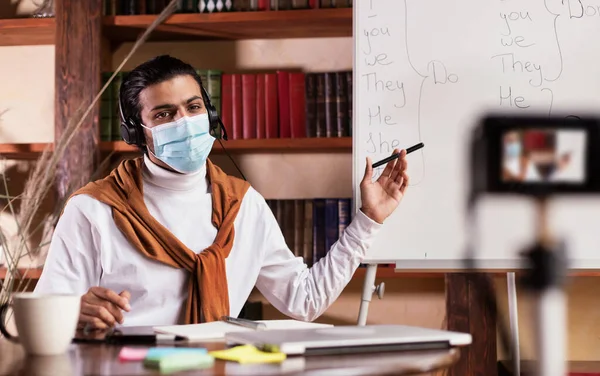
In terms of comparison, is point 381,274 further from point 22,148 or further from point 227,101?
point 22,148

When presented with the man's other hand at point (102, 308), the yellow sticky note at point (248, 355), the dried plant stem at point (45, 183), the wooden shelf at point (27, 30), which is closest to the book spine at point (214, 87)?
the dried plant stem at point (45, 183)

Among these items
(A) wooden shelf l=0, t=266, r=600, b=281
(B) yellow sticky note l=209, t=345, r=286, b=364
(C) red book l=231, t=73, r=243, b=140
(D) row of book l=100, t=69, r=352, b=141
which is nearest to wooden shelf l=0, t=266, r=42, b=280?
→ (A) wooden shelf l=0, t=266, r=600, b=281

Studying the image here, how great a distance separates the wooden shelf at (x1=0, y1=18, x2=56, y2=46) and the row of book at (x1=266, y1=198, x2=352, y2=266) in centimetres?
103

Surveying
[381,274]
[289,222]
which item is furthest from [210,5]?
[381,274]

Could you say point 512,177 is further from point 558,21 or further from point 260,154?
point 260,154

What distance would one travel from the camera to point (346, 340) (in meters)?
0.87

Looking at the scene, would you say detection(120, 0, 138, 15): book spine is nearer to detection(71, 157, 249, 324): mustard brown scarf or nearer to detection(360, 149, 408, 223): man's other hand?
detection(71, 157, 249, 324): mustard brown scarf

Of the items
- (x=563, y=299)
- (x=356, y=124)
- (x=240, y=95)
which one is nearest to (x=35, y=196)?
(x=240, y=95)

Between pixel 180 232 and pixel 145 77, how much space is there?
0.37 meters

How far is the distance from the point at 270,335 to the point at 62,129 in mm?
1722

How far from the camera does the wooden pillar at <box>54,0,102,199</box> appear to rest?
8.05ft

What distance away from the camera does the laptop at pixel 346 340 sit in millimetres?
849

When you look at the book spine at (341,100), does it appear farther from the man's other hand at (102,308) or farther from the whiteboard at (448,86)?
the man's other hand at (102,308)

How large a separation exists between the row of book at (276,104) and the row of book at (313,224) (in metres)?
0.23
